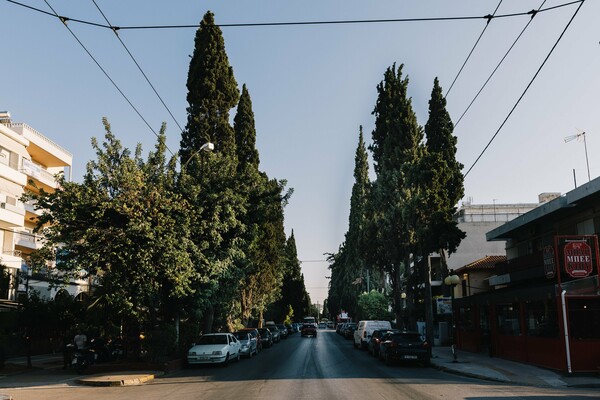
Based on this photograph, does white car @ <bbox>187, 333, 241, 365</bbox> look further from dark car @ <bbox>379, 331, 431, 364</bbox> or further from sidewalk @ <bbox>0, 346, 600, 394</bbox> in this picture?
dark car @ <bbox>379, 331, 431, 364</bbox>

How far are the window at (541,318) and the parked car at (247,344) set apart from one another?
14.2 meters

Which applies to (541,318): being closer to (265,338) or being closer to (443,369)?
(443,369)

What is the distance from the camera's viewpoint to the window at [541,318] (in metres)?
19.5

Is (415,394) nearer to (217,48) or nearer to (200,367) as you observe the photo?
(200,367)

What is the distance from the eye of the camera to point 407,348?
2181cm

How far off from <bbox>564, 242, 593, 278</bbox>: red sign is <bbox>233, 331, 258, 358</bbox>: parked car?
16462 mm

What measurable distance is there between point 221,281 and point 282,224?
29037 millimetres

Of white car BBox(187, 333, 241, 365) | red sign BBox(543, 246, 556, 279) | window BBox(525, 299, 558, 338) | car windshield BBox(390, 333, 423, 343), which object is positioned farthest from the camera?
white car BBox(187, 333, 241, 365)

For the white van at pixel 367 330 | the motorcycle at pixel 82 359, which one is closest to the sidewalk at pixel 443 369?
the motorcycle at pixel 82 359

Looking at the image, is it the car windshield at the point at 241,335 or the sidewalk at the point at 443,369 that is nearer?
the sidewalk at the point at 443,369

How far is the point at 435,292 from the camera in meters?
56.3

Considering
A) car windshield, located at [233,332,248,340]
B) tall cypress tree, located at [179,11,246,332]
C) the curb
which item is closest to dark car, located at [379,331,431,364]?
tall cypress tree, located at [179,11,246,332]

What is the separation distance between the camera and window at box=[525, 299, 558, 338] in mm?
19500

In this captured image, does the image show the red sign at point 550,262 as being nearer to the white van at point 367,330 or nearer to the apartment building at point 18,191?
the white van at point 367,330
